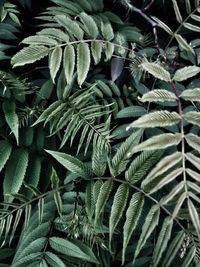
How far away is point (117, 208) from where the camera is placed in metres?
1.11

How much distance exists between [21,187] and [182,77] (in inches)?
25.3

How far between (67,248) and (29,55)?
53 centimetres

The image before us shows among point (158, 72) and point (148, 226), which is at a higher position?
point (158, 72)

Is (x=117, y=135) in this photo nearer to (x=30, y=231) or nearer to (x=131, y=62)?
(x=131, y=62)

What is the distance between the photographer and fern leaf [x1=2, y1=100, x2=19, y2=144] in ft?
4.47

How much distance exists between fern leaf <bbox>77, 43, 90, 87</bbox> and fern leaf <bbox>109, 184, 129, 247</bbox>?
289 millimetres

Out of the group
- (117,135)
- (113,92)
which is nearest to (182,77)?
(117,135)

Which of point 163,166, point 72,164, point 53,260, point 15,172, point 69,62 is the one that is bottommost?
point 53,260

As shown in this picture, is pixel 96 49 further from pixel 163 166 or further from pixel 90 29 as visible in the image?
pixel 163 166

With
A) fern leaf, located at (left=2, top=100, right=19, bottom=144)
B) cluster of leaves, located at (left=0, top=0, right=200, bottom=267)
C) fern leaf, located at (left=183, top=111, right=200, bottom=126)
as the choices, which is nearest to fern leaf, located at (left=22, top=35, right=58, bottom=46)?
cluster of leaves, located at (left=0, top=0, right=200, bottom=267)

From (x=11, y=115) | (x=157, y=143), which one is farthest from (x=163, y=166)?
(x=11, y=115)

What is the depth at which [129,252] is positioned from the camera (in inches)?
54.9

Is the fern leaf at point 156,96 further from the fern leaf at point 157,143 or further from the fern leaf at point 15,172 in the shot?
the fern leaf at point 15,172

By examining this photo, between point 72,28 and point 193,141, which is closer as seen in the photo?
point 193,141
